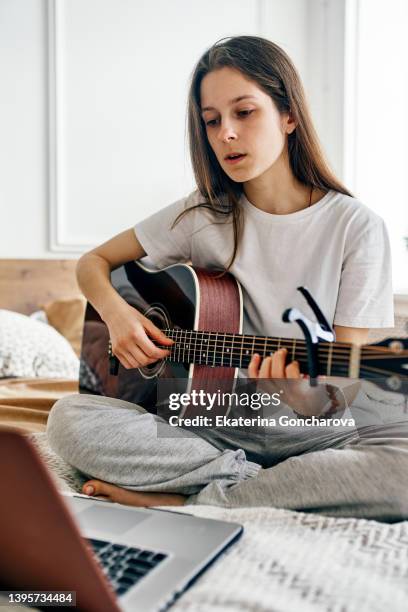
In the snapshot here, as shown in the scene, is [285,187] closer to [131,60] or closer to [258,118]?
[258,118]

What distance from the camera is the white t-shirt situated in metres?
1.13

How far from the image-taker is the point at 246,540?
0.69 meters

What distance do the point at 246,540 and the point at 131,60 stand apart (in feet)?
7.22

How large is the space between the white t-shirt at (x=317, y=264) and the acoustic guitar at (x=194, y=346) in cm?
5

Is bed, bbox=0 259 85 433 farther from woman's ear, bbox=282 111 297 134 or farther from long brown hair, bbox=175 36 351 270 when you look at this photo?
woman's ear, bbox=282 111 297 134

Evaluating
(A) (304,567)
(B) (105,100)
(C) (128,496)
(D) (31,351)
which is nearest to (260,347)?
(C) (128,496)

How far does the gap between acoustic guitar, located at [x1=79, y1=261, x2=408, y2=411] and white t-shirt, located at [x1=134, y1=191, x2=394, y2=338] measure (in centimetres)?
5

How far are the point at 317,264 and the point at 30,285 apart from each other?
1.52 meters

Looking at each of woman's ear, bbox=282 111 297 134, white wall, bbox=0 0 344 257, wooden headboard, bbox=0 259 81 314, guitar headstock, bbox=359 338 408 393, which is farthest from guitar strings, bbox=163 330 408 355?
white wall, bbox=0 0 344 257

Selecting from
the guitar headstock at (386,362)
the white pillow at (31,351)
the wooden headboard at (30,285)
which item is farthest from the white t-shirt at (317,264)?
the wooden headboard at (30,285)

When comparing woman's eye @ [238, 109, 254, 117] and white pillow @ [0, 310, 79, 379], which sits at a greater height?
woman's eye @ [238, 109, 254, 117]

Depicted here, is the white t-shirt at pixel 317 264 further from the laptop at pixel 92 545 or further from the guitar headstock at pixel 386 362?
the laptop at pixel 92 545

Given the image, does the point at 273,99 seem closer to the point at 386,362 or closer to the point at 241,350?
the point at 241,350

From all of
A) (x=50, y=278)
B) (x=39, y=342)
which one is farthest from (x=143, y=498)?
(x=50, y=278)
